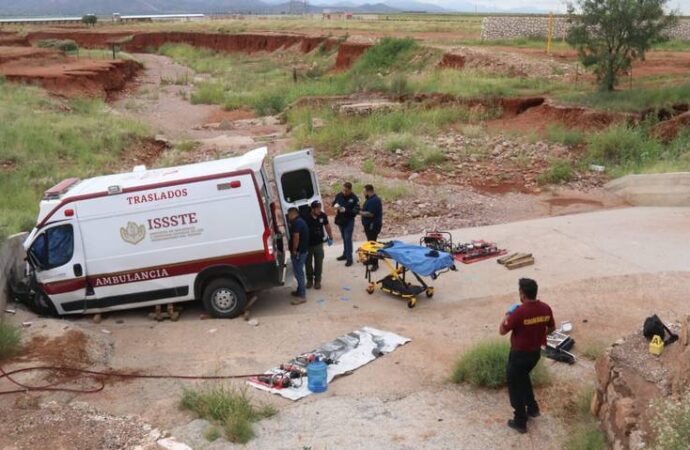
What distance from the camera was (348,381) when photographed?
29.0 ft

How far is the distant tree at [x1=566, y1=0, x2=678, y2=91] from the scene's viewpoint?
23.7 meters

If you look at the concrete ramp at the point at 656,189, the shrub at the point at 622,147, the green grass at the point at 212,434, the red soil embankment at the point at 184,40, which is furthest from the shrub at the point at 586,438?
the red soil embankment at the point at 184,40

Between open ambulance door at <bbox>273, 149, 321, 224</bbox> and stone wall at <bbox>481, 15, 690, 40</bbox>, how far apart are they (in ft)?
112

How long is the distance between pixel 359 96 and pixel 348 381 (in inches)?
901

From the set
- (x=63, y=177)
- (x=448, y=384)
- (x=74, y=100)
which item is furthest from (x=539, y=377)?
(x=74, y=100)

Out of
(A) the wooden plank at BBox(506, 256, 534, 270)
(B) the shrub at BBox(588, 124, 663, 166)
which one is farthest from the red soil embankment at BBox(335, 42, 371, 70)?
(A) the wooden plank at BBox(506, 256, 534, 270)

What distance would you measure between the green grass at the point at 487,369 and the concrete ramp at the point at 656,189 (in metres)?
10.1

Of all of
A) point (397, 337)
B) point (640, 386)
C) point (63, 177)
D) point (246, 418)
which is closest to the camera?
point (640, 386)

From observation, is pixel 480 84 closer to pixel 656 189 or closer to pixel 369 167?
pixel 369 167

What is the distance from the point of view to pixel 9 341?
952 centimetres

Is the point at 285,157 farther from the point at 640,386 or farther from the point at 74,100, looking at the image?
the point at 74,100

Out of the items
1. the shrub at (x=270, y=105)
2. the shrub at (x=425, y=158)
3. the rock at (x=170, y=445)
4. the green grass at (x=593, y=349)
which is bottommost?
the green grass at (x=593, y=349)

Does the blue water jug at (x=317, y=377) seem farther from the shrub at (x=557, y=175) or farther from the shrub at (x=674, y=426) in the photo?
the shrub at (x=557, y=175)

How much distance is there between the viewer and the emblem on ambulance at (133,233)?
10.9 metres
